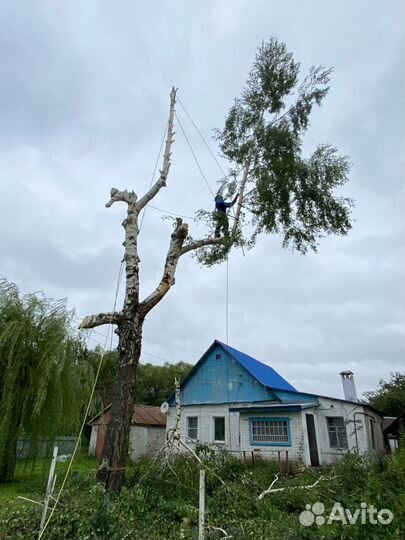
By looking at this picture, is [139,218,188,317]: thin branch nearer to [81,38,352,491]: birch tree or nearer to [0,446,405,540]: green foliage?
[81,38,352,491]: birch tree

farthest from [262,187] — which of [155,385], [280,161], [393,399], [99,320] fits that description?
[155,385]

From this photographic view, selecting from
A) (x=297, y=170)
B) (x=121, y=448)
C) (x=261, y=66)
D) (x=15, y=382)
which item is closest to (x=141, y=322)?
(x=121, y=448)

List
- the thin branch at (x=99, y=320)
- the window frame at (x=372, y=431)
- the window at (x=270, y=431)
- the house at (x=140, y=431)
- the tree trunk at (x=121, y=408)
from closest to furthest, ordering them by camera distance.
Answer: the tree trunk at (x=121, y=408) → the thin branch at (x=99, y=320) → the window at (x=270, y=431) → the window frame at (x=372, y=431) → the house at (x=140, y=431)

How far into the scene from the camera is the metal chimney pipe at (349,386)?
53.8 feet

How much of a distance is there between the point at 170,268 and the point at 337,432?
10.5 meters

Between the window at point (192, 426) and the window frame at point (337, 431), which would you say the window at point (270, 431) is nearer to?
the window frame at point (337, 431)

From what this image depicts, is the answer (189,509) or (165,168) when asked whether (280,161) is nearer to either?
(165,168)

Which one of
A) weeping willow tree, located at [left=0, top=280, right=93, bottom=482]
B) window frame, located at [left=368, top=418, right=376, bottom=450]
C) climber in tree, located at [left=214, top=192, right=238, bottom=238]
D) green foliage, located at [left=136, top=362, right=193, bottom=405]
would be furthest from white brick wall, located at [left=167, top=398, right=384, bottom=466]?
green foliage, located at [left=136, top=362, right=193, bottom=405]

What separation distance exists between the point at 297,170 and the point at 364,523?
740 cm

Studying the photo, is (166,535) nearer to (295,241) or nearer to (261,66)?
(295,241)

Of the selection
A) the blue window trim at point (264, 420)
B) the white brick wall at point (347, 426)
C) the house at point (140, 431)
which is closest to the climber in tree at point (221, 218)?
the white brick wall at point (347, 426)

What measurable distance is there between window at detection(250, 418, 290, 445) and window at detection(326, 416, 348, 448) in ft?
5.43

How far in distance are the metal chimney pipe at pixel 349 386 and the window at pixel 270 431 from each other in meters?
4.58

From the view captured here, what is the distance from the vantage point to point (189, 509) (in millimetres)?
4867
